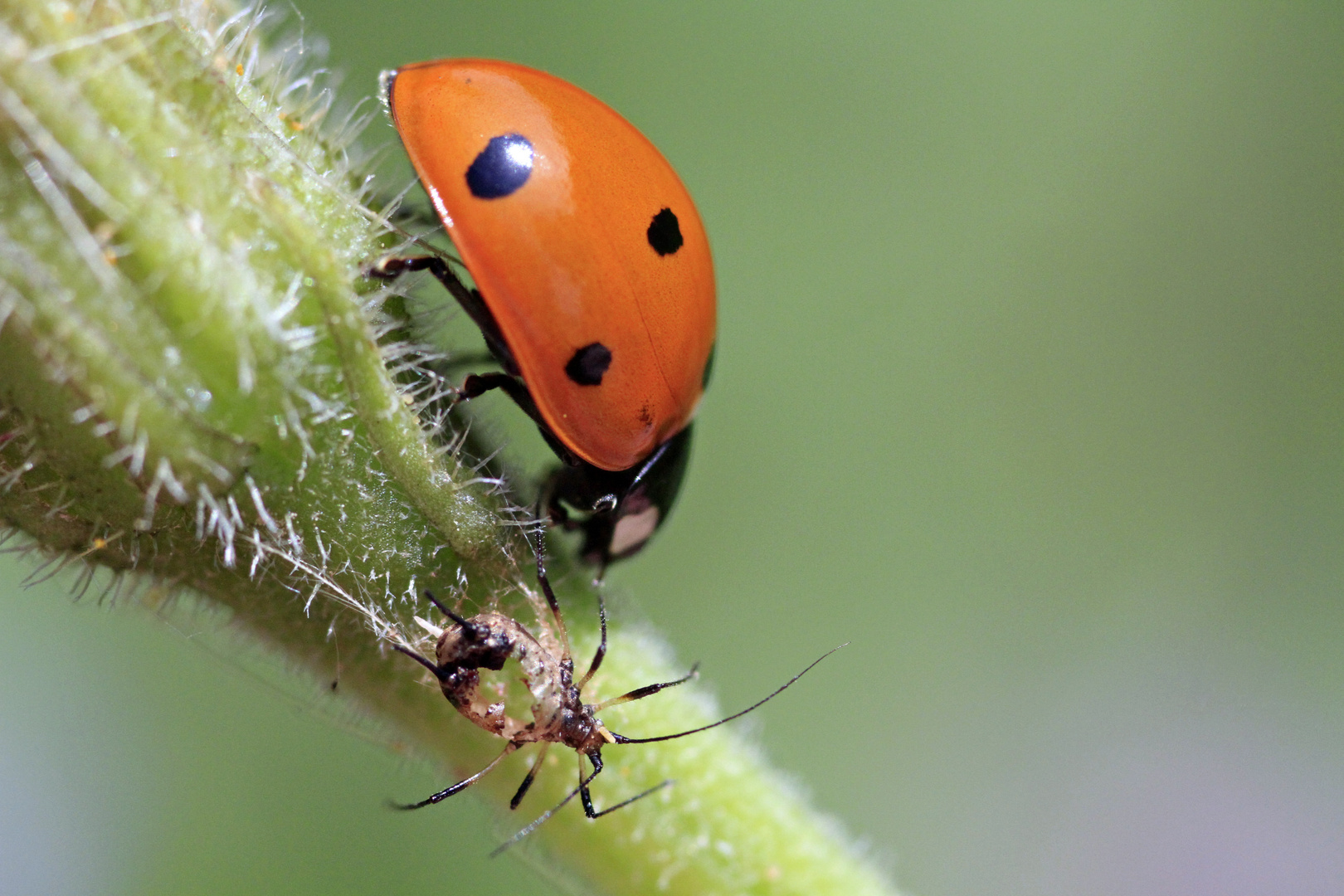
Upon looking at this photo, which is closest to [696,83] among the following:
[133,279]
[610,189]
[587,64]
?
[587,64]

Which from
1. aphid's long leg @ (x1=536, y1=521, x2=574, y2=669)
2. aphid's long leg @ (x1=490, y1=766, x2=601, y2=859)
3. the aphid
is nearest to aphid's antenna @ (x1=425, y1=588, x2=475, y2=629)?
the aphid

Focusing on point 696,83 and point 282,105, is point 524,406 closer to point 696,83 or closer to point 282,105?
point 282,105

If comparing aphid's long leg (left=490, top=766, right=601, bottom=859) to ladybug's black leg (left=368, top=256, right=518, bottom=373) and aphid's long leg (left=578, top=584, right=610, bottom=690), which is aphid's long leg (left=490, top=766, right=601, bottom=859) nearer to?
aphid's long leg (left=578, top=584, right=610, bottom=690)

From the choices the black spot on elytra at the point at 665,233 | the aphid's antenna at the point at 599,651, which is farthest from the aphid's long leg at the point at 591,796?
the black spot on elytra at the point at 665,233

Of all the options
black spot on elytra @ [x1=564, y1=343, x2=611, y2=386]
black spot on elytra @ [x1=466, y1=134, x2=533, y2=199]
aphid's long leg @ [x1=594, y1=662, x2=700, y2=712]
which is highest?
black spot on elytra @ [x1=466, y1=134, x2=533, y2=199]

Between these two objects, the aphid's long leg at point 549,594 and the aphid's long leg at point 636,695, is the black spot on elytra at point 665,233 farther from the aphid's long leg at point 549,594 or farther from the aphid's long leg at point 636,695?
the aphid's long leg at point 636,695
